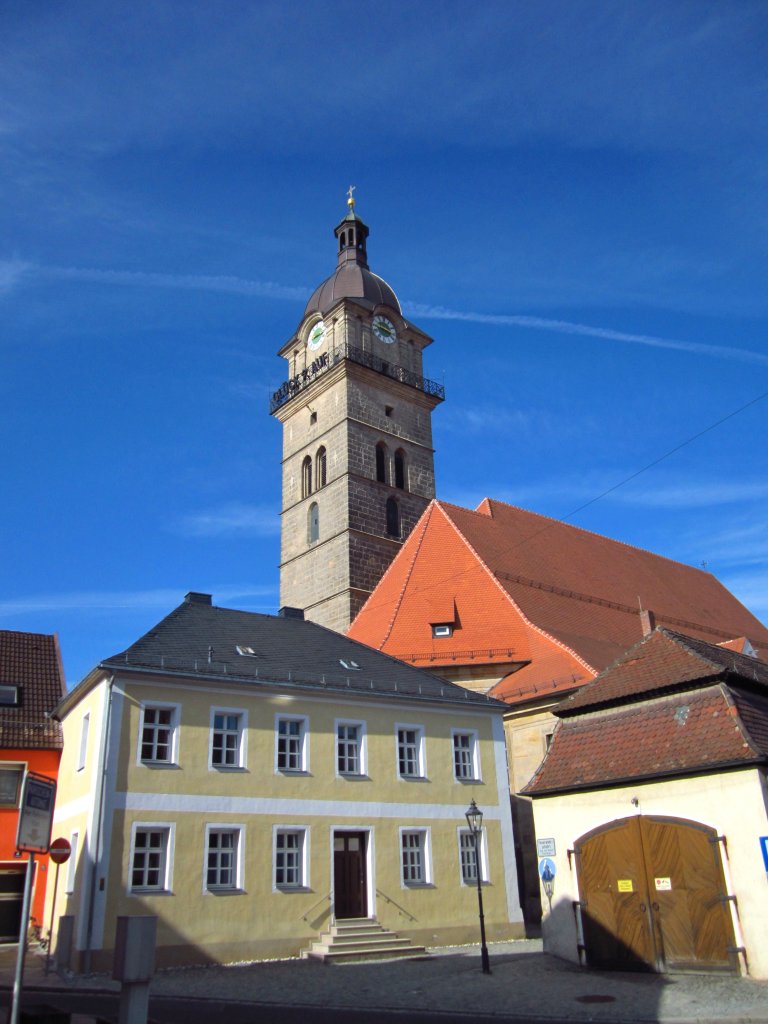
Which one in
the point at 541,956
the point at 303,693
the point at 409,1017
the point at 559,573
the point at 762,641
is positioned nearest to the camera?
the point at 409,1017

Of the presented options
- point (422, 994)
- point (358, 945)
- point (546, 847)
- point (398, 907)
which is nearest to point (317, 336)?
point (398, 907)

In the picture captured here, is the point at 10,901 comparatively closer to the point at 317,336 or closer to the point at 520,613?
the point at 520,613

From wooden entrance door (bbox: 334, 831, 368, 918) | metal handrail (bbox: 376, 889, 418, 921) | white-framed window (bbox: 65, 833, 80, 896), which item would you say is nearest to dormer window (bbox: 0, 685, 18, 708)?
white-framed window (bbox: 65, 833, 80, 896)

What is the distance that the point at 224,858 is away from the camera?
1719 cm

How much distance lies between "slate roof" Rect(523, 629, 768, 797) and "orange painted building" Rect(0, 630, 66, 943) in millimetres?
11783

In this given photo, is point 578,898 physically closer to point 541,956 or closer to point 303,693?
point 541,956

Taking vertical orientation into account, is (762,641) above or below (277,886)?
above

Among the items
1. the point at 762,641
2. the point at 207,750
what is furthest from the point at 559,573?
the point at 207,750

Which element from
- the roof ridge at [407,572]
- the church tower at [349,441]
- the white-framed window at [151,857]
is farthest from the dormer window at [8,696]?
the church tower at [349,441]

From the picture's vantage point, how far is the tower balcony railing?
1679 inches

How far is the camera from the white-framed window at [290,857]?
1758cm

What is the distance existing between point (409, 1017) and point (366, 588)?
2682cm

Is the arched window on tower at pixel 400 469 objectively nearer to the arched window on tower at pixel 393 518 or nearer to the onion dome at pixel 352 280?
the arched window on tower at pixel 393 518

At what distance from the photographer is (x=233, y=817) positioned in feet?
57.1
